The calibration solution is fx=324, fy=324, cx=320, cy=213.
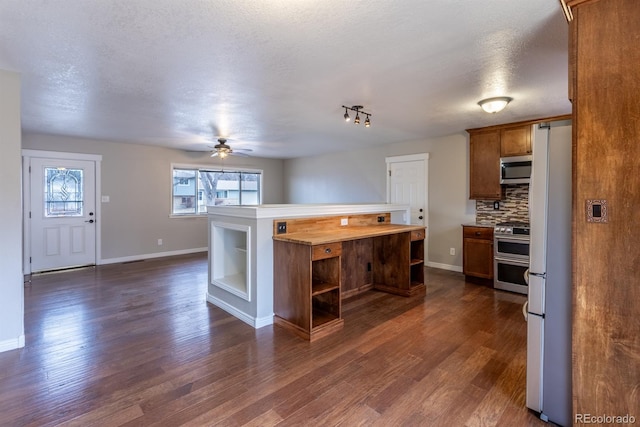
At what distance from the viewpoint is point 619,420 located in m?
1.52

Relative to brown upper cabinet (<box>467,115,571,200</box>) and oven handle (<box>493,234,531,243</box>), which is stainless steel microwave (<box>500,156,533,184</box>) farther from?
oven handle (<box>493,234,531,243</box>)

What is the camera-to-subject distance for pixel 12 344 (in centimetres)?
272

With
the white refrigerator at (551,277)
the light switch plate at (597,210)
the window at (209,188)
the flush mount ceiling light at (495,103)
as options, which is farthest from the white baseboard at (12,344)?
the flush mount ceiling light at (495,103)

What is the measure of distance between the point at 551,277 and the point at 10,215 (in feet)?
13.0

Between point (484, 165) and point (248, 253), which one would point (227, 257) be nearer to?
point (248, 253)

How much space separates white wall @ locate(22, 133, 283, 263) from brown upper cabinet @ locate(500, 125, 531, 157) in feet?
19.5

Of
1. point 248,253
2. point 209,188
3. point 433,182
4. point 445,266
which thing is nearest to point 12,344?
point 248,253

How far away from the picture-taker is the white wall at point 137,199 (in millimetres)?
6078

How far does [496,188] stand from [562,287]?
135 inches

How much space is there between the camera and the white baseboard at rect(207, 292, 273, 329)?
125 inches

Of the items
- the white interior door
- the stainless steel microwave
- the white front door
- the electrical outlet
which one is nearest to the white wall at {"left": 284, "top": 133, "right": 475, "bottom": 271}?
the white interior door

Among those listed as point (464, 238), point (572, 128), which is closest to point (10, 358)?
point (572, 128)

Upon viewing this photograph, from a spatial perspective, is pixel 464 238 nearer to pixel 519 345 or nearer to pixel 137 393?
pixel 519 345

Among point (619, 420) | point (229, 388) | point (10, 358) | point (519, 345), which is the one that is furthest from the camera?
point (519, 345)
